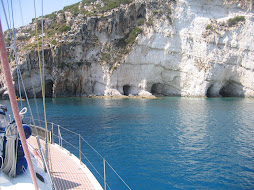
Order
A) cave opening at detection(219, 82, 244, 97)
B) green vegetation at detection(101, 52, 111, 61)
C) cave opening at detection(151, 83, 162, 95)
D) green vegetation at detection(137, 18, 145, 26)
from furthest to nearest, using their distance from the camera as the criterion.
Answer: cave opening at detection(151, 83, 162, 95) → green vegetation at detection(137, 18, 145, 26) → cave opening at detection(219, 82, 244, 97) → green vegetation at detection(101, 52, 111, 61)

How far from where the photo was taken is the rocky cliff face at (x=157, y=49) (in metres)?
47.6

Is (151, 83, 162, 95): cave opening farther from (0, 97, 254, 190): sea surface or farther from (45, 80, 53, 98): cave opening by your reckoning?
(0, 97, 254, 190): sea surface

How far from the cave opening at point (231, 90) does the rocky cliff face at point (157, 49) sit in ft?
0.90

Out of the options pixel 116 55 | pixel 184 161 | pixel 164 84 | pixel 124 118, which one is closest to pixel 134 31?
pixel 116 55

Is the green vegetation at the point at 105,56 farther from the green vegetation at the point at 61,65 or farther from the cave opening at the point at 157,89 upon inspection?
the cave opening at the point at 157,89

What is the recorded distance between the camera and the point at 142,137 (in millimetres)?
15523

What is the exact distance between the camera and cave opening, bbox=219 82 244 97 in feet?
164

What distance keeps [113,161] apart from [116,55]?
3990cm

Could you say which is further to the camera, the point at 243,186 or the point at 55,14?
the point at 55,14

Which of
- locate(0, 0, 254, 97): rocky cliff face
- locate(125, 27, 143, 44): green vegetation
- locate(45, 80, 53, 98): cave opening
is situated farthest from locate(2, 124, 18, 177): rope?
locate(45, 80, 53, 98): cave opening

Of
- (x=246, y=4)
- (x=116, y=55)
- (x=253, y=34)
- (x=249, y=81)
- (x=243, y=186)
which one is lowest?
(x=243, y=186)

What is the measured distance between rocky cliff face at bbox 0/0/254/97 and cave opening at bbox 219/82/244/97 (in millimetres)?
273

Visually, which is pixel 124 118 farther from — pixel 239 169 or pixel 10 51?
pixel 10 51

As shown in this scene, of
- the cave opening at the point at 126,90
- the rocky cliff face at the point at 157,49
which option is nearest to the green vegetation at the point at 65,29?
the rocky cliff face at the point at 157,49
